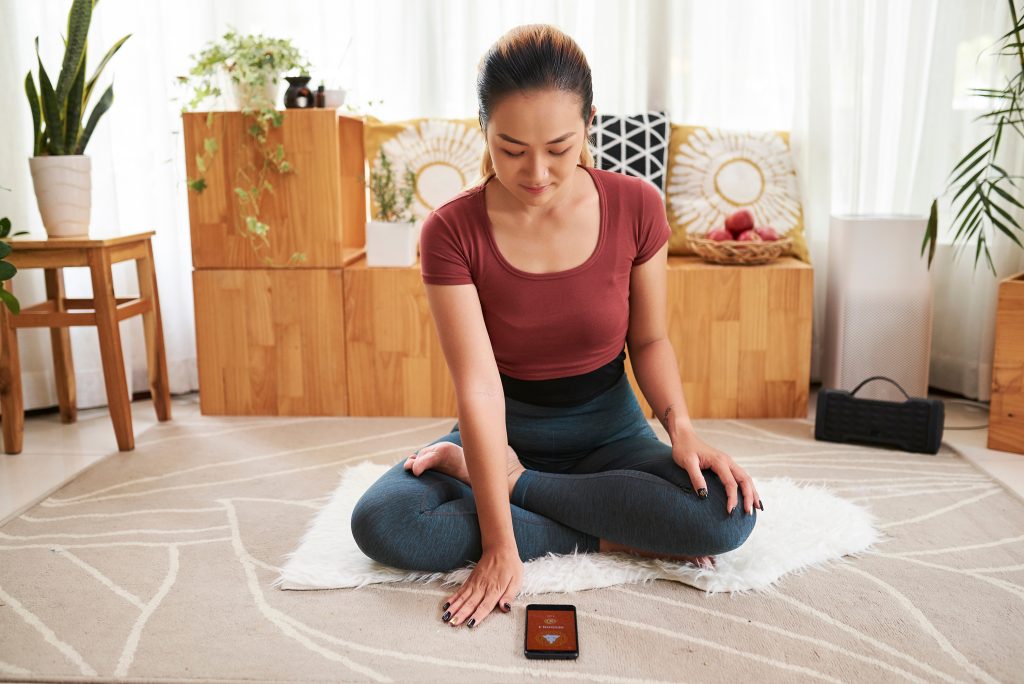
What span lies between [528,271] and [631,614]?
1.88 feet

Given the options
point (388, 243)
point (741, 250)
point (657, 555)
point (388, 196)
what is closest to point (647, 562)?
point (657, 555)

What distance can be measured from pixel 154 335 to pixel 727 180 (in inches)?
69.6

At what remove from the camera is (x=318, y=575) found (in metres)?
1.59

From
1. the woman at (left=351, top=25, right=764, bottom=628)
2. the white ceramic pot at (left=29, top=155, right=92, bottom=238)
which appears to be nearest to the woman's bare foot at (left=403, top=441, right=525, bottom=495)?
the woman at (left=351, top=25, right=764, bottom=628)

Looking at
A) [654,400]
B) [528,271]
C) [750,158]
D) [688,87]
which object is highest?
[688,87]

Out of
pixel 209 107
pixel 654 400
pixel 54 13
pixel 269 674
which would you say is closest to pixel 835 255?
pixel 654 400

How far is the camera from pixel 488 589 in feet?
4.78

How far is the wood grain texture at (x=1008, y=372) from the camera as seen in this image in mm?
2230

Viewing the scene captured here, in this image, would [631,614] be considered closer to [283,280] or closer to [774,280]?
[774,280]

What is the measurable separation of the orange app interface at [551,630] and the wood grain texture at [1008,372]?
4.67 ft

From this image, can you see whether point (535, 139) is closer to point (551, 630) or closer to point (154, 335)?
point (551, 630)

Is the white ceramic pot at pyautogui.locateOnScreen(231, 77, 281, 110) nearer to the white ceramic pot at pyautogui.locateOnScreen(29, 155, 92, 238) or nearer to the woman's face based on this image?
the white ceramic pot at pyautogui.locateOnScreen(29, 155, 92, 238)

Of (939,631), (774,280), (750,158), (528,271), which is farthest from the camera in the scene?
(750,158)

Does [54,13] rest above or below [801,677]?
above
